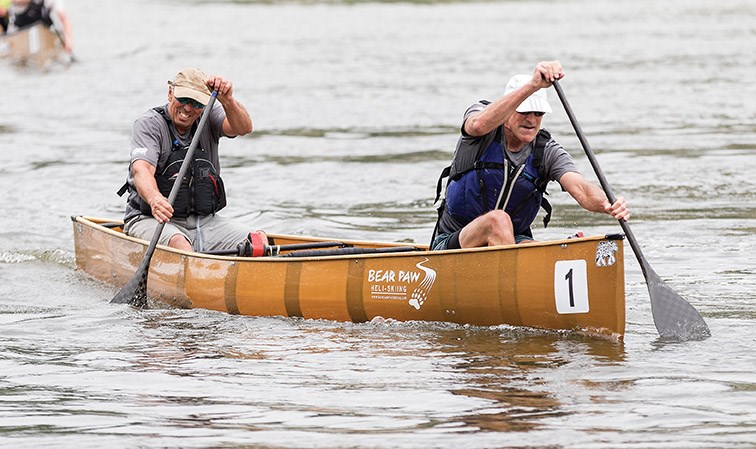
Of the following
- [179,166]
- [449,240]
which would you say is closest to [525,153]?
[449,240]

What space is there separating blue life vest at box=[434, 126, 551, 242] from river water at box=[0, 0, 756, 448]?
2.51 feet

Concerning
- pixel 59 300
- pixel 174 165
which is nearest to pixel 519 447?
pixel 174 165

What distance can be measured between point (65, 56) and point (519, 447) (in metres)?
22.1

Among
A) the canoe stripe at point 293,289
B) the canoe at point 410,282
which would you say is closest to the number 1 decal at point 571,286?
the canoe at point 410,282

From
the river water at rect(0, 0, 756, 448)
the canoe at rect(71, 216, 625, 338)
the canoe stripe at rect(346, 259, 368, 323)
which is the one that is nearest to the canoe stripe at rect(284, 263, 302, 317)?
the canoe at rect(71, 216, 625, 338)

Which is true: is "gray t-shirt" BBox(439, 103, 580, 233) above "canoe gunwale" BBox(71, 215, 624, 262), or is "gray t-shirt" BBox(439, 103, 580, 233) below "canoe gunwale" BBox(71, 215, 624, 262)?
above

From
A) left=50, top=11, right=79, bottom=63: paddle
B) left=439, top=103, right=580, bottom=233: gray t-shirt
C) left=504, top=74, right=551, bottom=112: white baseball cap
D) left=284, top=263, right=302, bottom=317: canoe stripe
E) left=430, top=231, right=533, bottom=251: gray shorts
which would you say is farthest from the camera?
left=50, top=11, right=79, bottom=63: paddle

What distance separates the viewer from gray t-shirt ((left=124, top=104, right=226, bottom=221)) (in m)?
9.35

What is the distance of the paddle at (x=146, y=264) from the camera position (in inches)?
362

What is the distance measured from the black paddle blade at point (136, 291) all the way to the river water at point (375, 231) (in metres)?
0.10

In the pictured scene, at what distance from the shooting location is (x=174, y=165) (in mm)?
9500

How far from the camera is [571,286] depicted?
7.75m

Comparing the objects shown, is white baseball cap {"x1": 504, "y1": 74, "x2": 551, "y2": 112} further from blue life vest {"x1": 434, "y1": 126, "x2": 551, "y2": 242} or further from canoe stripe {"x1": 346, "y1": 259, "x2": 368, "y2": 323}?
canoe stripe {"x1": 346, "y1": 259, "x2": 368, "y2": 323}

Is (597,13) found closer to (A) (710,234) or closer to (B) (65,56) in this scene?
(B) (65,56)
